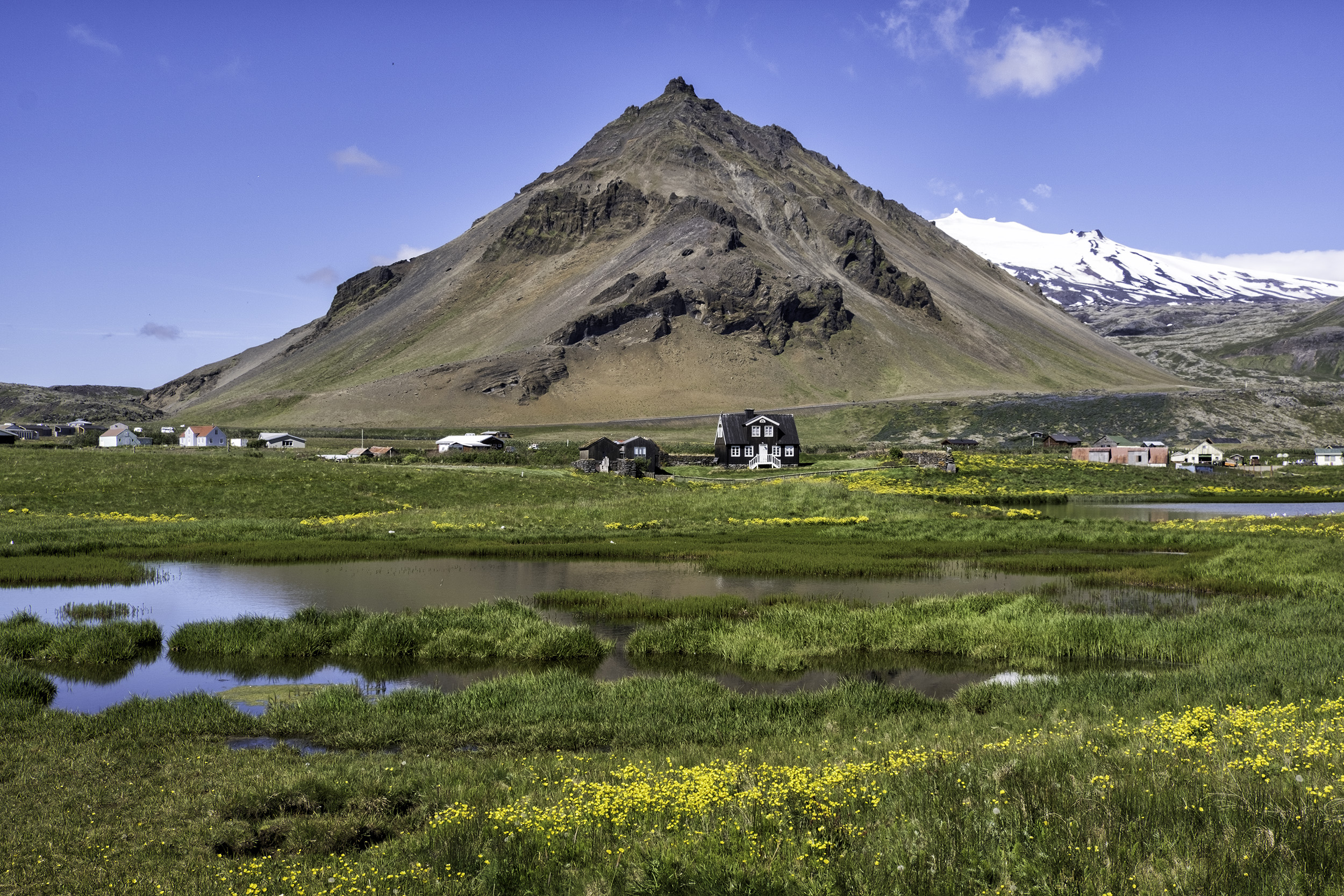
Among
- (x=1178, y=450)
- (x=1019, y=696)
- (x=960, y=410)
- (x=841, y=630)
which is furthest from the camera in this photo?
(x=960, y=410)

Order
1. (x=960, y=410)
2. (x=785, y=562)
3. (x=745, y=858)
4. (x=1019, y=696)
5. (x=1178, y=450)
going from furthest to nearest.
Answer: (x=960, y=410) < (x=1178, y=450) < (x=785, y=562) < (x=1019, y=696) < (x=745, y=858)

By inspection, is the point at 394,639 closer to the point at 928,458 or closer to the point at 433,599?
the point at 433,599

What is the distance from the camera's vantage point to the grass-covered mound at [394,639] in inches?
862

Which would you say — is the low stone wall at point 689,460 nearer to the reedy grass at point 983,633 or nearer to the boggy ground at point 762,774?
the boggy ground at point 762,774

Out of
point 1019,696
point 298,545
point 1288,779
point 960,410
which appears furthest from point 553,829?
point 960,410

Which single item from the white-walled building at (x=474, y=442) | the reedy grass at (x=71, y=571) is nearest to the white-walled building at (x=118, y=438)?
the white-walled building at (x=474, y=442)

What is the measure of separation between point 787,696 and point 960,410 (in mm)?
176272

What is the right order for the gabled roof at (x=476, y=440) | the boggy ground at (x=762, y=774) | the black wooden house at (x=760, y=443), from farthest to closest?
the gabled roof at (x=476, y=440)
the black wooden house at (x=760, y=443)
the boggy ground at (x=762, y=774)

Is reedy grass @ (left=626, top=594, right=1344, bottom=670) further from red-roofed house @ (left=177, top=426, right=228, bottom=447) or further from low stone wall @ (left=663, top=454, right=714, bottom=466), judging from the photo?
red-roofed house @ (left=177, top=426, right=228, bottom=447)

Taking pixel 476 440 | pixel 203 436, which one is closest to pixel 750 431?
pixel 476 440

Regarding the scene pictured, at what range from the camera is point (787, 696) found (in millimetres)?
16875

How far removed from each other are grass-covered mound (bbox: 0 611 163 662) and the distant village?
216 ft

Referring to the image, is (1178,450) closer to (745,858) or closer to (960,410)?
(960,410)

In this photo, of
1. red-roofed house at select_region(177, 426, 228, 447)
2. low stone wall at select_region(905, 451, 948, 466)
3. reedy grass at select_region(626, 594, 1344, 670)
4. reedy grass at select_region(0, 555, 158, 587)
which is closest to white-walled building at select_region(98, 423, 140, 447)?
red-roofed house at select_region(177, 426, 228, 447)
